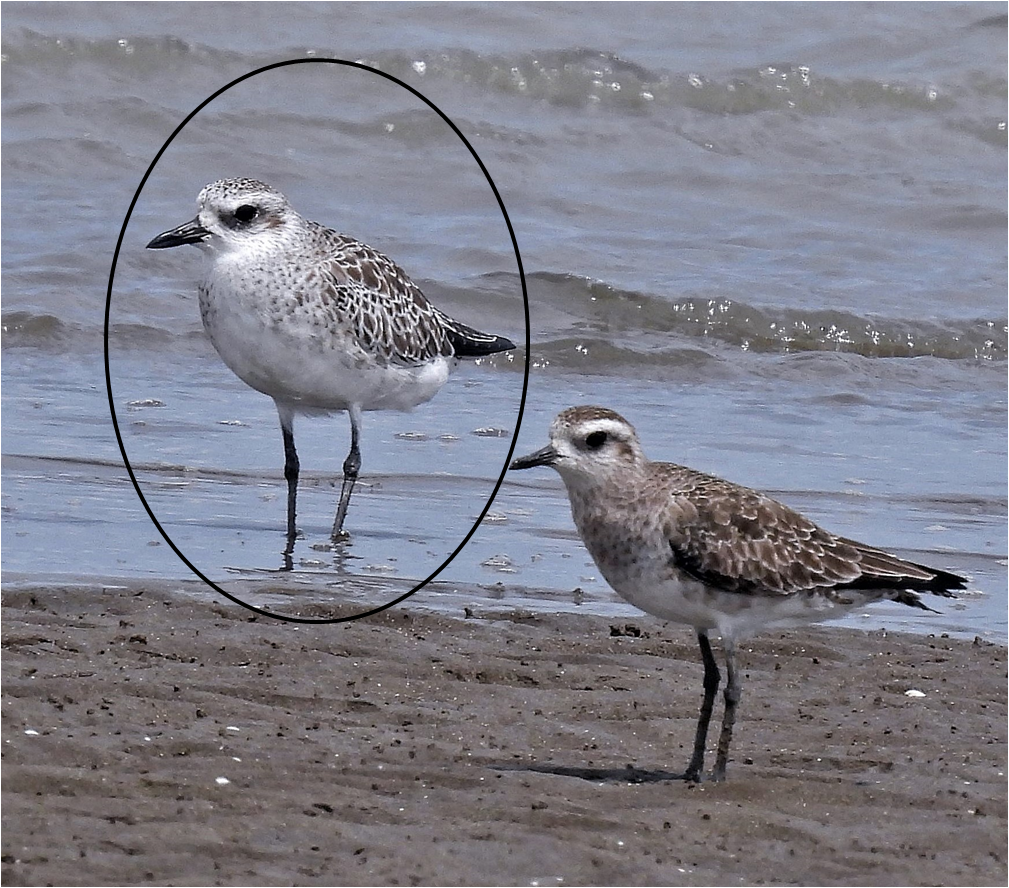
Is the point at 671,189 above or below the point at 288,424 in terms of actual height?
above

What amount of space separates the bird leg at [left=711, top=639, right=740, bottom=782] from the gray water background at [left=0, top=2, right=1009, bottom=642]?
1.43m

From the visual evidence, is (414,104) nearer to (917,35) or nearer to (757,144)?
(757,144)

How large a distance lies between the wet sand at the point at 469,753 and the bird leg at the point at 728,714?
2.3 inches

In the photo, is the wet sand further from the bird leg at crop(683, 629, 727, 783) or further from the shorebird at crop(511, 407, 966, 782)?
the shorebird at crop(511, 407, 966, 782)

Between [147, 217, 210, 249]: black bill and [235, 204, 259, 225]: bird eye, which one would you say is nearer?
[147, 217, 210, 249]: black bill

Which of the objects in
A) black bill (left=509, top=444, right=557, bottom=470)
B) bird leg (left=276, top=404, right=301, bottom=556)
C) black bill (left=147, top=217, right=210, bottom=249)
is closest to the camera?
black bill (left=147, top=217, right=210, bottom=249)

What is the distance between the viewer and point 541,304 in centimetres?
1421

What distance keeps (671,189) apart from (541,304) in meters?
3.43

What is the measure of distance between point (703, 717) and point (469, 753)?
0.79 m

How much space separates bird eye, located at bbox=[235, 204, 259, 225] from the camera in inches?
204

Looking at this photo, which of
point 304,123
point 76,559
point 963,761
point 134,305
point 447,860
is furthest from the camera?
point 304,123

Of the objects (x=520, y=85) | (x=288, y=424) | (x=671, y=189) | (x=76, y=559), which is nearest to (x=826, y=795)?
(x=288, y=424)

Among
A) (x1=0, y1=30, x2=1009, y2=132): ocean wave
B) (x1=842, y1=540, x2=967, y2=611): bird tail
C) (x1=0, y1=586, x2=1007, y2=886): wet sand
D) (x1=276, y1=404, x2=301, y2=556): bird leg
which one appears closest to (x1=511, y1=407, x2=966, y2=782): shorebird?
(x1=842, y1=540, x2=967, y2=611): bird tail

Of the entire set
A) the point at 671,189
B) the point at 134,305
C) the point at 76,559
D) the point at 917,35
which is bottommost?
the point at 76,559
